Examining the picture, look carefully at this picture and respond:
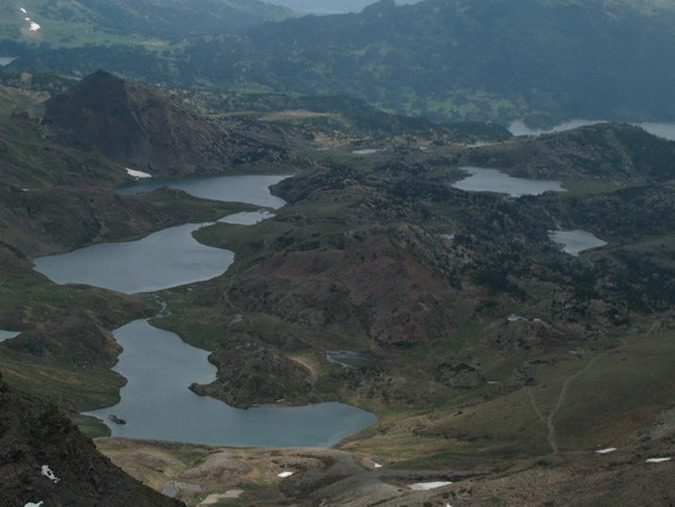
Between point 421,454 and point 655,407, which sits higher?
point 655,407

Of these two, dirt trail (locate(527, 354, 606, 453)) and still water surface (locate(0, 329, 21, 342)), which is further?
still water surface (locate(0, 329, 21, 342))

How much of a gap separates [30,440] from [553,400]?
7598cm

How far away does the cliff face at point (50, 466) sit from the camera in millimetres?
62062

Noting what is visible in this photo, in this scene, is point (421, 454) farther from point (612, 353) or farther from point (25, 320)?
point (25, 320)

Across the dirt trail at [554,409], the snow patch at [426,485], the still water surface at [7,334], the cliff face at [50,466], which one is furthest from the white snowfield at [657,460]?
the still water surface at [7,334]

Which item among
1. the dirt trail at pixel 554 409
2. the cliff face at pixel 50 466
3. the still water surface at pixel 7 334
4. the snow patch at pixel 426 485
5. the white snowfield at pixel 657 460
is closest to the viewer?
the cliff face at pixel 50 466

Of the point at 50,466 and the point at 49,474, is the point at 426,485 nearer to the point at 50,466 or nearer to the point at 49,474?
the point at 50,466

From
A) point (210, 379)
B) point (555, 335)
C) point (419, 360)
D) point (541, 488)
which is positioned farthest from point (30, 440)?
point (555, 335)

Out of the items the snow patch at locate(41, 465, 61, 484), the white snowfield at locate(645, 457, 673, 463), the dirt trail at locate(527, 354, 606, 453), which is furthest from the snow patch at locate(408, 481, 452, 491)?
the snow patch at locate(41, 465, 61, 484)

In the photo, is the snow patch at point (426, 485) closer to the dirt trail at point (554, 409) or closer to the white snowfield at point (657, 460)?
the dirt trail at point (554, 409)

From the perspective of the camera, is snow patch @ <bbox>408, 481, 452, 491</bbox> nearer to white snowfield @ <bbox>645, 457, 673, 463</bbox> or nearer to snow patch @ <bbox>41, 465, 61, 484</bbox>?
white snowfield @ <bbox>645, 457, 673, 463</bbox>

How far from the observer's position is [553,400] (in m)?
123

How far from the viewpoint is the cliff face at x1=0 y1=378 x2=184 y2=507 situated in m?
62.1

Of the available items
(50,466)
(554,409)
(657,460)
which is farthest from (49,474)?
(554,409)
